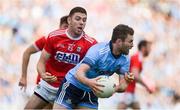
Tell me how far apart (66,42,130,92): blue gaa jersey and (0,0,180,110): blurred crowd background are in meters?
6.73

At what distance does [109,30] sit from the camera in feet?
49.7

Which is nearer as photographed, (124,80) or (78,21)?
(124,80)

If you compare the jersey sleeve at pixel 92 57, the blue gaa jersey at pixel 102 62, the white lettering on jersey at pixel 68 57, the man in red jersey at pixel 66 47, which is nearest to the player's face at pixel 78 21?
the man in red jersey at pixel 66 47

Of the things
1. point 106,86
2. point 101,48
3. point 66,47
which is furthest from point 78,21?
point 106,86

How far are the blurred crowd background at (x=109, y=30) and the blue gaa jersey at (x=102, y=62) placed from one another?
6734 millimetres

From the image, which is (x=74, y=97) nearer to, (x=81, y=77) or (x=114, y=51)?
(x=81, y=77)

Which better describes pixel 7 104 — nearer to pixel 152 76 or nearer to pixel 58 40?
pixel 152 76

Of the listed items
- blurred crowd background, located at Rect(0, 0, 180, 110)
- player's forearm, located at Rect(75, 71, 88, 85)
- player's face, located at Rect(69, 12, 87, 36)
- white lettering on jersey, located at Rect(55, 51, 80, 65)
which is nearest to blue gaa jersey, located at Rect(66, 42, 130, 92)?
player's forearm, located at Rect(75, 71, 88, 85)

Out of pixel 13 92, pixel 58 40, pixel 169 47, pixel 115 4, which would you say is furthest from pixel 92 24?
pixel 58 40

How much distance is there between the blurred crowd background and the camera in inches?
551

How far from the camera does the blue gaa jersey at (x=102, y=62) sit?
21.2ft

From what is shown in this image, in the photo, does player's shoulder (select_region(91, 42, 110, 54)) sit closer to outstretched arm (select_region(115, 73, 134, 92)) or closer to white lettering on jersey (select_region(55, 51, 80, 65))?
outstretched arm (select_region(115, 73, 134, 92))

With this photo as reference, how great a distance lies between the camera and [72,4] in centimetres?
1580

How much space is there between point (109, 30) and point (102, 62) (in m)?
8.64
